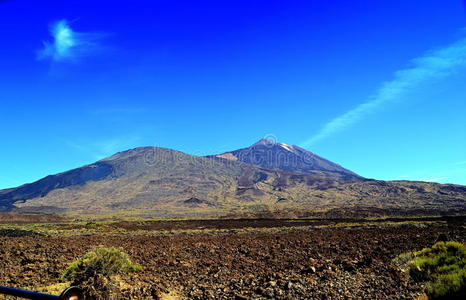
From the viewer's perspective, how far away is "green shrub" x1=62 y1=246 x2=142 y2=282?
11820mm

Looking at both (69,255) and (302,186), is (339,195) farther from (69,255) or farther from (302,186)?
(69,255)

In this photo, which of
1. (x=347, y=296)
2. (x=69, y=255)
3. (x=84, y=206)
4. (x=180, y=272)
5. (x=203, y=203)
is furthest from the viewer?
(x=84, y=206)

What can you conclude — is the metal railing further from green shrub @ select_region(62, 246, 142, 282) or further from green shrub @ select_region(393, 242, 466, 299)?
green shrub @ select_region(62, 246, 142, 282)

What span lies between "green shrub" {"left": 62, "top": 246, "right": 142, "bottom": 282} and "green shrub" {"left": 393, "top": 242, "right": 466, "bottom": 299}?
10235 millimetres

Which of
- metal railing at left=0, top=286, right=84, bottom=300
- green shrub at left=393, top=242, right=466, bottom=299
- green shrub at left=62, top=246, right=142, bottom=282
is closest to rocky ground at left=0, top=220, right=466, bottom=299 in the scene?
green shrub at left=393, top=242, right=466, bottom=299

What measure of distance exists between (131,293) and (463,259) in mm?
9580

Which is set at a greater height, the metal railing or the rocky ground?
the metal railing

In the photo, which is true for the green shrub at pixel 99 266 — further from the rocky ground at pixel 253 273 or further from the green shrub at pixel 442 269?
the green shrub at pixel 442 269

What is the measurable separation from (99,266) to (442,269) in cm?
1132

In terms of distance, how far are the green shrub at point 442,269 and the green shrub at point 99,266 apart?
33.6 feet

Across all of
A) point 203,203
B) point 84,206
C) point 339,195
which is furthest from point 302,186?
point 84,206

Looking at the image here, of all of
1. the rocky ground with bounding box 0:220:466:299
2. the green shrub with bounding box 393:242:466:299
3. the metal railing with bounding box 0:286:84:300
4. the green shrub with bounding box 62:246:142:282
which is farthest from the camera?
the green shrub with bounding box 62:246:142:282

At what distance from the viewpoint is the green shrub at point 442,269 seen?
7531 millimetres

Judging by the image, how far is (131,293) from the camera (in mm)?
8836
